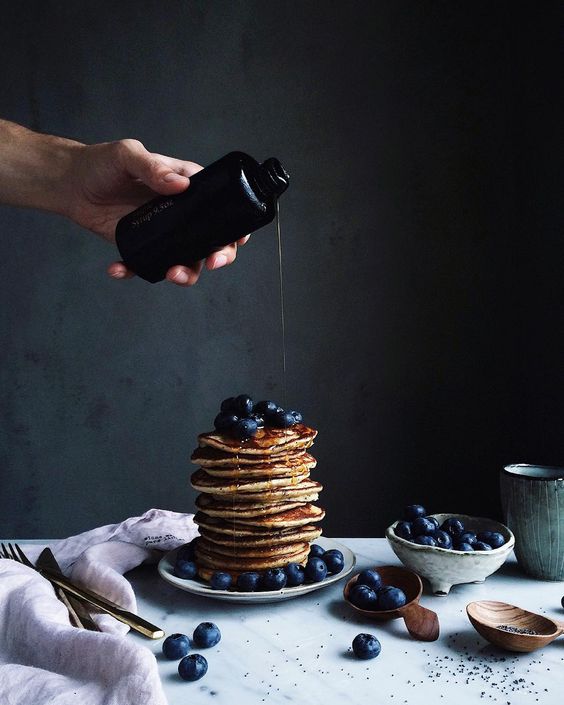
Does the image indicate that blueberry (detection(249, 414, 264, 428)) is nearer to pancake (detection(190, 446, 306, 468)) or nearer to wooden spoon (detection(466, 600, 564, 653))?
pancake (detection(190, 446, 306, 468))

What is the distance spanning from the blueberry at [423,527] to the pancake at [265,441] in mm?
233

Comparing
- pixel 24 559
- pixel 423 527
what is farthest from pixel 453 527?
pixel 24 559

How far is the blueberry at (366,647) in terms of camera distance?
107 cm

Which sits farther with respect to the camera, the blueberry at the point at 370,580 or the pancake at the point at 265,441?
the pancake at the point at 265,441

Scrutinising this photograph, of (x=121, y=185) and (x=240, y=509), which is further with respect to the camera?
(x=121, y=185)

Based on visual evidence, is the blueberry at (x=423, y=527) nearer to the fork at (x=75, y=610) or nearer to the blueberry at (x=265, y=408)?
the blueberry at (x=265, y=408)

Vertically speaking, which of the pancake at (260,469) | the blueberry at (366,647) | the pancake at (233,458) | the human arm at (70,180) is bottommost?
the blueberry at (366,647)

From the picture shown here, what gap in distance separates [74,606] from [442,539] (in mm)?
614

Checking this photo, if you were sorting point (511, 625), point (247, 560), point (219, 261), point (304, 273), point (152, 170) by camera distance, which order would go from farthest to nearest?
point (304, 273) → point (219, 261) → point (152, 170) → point (247, 560) → point (511, 625)

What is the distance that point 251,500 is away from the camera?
1.36 m

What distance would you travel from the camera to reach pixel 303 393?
3.33m

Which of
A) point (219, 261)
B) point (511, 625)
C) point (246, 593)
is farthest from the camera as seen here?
point (219, 261)

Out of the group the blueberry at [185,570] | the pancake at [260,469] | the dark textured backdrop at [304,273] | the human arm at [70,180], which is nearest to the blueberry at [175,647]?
the blueberry at [185,570]

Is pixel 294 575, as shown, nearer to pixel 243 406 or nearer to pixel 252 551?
pixel 252 551
